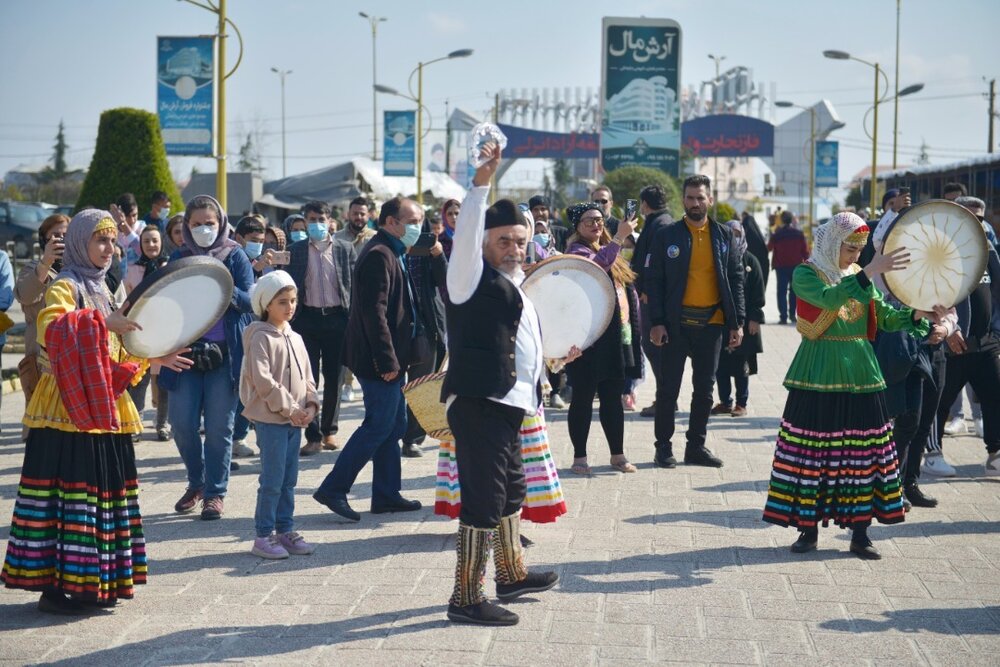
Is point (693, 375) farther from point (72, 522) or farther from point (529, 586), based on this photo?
point (72, 522)

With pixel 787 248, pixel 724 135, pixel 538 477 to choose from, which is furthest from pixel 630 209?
pixel 724 135

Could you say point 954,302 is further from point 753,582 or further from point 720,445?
point 720,445

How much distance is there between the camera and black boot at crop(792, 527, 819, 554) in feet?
22.6

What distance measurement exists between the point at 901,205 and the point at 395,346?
615 centimetres

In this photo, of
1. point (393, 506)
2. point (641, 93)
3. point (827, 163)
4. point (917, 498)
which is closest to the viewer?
point (393, 506)

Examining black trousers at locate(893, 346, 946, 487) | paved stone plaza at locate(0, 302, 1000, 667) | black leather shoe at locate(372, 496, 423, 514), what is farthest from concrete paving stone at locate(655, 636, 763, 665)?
black trousers at locate(893, 346, 946, 487)

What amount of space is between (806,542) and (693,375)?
264 centimetres

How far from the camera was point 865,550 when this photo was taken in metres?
6.84

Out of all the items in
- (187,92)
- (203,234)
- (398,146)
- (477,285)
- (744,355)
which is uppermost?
(398,146)

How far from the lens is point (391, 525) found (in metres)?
7.57

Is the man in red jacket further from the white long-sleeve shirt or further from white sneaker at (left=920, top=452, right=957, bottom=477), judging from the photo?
the white long-sleeve shirt

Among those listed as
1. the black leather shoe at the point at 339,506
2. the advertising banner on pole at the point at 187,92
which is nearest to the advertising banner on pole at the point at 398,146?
the advertising banner on pole at the point at 187,92

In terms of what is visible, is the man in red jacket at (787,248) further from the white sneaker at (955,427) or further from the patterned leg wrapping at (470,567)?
the patterned leg wrapping at (470,567)

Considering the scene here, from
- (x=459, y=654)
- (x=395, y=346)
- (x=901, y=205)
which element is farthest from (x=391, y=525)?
(x=901, y=205)
